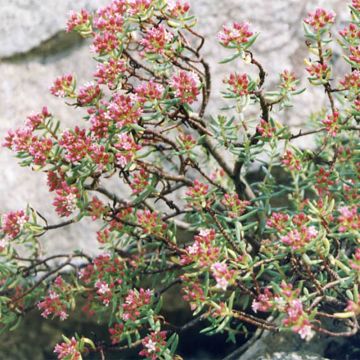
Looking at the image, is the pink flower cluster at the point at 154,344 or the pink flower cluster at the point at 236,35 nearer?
the pink flower cluster at the point at 236,35

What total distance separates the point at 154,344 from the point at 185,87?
860 mm


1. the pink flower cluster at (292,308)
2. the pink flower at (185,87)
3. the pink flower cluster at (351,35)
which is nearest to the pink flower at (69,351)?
the pink flower cluster at (292,308)

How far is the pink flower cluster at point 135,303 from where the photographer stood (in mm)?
2459

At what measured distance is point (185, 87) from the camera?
2.28 metres

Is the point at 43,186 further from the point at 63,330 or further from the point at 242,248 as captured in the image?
the point at 242,248

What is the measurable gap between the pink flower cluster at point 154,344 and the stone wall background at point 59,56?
2.82ft

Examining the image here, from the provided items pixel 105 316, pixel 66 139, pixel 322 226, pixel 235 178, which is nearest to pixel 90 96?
pixel 66 139

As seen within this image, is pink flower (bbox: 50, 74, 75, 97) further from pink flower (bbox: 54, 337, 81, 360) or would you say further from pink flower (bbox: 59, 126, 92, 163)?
pink flower (bbox: 54, 337, 81, 360)

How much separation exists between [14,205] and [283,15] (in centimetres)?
153

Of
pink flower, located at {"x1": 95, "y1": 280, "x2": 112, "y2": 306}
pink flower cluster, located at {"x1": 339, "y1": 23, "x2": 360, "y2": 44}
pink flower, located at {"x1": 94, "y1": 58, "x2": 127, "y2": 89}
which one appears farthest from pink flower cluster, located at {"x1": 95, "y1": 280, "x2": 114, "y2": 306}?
pink flower cluster, located at {"x1": 339, "y1": 23, "x2": 360, "y2": 44}

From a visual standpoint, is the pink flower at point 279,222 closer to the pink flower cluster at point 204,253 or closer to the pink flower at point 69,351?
the pink flower cluster at point 204,253

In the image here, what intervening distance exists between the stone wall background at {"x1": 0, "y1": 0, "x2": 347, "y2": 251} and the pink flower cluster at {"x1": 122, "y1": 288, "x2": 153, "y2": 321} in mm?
756

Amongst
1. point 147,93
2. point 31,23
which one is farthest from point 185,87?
point 31,23

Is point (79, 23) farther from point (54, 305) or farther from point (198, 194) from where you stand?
point (54, 305)
